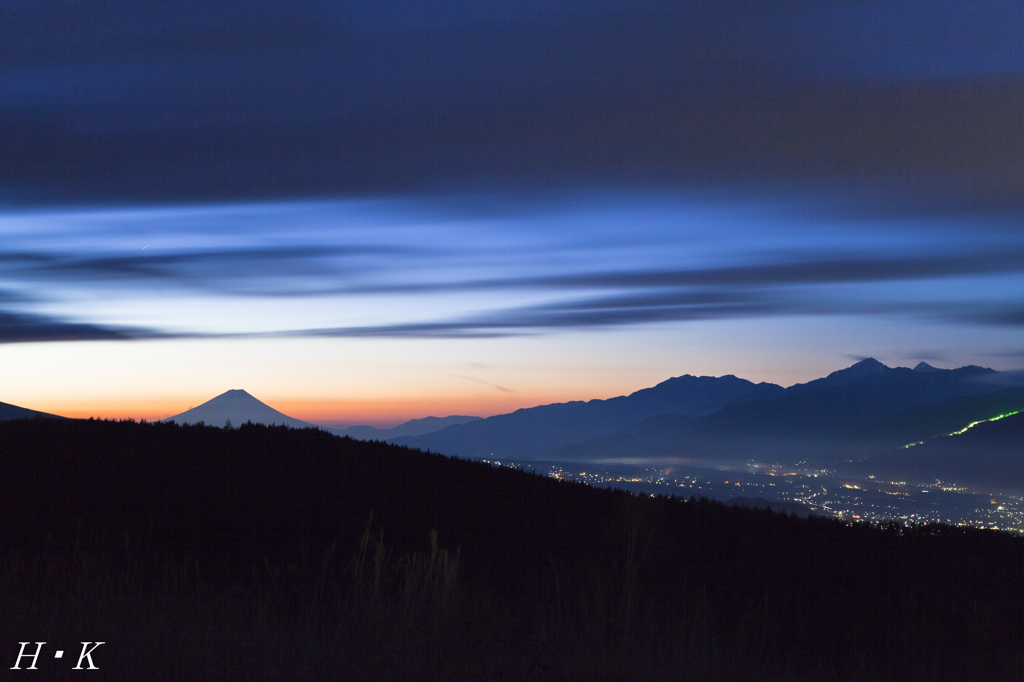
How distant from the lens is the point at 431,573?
26.8 feet

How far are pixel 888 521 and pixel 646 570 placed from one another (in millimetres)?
10834

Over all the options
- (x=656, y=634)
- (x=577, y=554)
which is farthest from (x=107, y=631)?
(x=577, y=554)

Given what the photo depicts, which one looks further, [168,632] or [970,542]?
[970,542]

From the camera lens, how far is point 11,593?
7504 mm

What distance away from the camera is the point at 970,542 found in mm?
18828

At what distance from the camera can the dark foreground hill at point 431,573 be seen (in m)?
6.41

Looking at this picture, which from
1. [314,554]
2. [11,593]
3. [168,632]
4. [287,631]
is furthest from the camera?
[314,554]

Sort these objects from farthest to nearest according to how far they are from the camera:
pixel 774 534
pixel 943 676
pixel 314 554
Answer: pixel 774 534, pixel 314 554, pixel 943 676

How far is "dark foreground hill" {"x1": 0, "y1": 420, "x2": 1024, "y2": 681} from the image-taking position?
6.41 m

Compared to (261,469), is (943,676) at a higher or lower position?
lower

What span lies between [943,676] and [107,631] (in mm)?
8549

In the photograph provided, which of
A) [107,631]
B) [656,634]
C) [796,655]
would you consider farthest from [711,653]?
[107,631]

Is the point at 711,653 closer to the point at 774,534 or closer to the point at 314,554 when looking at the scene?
the point at 314,554

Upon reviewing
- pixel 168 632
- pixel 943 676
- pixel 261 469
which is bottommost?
pixel 943 676
